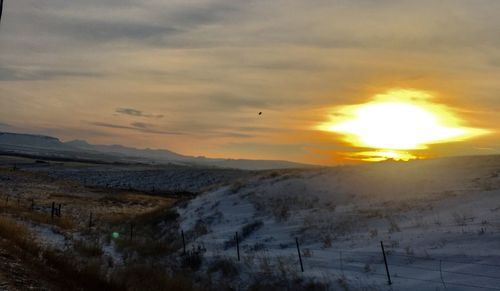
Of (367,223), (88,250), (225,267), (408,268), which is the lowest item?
(88,250)

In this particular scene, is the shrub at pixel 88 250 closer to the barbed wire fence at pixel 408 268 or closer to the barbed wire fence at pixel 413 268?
the barbed wire fence at pixel 413 268

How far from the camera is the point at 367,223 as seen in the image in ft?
70.7

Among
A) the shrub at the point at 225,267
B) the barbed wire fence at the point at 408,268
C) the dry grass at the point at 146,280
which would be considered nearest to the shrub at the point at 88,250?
the dry grass at the point at 146,280

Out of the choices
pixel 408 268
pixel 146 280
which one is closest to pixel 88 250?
pixel 146 280

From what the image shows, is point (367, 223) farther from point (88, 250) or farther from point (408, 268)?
point (88, 250)

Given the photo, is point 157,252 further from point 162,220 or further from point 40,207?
point 40,207

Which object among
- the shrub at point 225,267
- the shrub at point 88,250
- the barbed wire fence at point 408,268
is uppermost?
the barbed wire fence at point 408,268

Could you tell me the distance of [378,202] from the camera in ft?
84.7

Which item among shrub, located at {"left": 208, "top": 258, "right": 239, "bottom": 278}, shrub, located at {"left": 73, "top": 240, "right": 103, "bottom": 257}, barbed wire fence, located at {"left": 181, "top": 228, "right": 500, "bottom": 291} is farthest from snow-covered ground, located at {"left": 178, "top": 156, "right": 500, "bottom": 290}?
shrub, located at {"left": 73, "top": 240, "right": 103, "bottom": 257}

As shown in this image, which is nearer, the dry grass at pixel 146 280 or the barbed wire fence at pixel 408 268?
the barbed wire fence at pixel 408 268

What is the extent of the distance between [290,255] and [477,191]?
11.3 m

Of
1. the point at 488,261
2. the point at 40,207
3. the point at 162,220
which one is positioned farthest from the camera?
the point at 40,207

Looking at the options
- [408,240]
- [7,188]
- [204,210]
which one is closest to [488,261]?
[408,240]

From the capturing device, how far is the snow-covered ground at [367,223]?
46.0 ft
